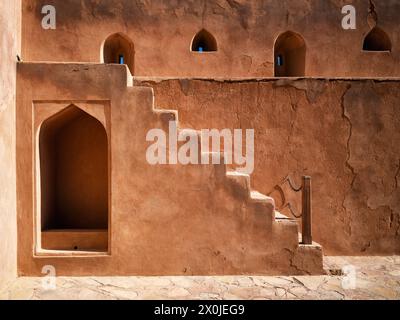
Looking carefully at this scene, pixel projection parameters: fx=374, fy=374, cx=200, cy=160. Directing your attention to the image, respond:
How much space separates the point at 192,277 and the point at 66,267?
188 centimetres

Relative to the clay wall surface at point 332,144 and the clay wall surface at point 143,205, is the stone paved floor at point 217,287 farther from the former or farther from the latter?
the clay wall surface at point 332,144

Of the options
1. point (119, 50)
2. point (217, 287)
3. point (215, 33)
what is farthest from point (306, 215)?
point (119, 50)

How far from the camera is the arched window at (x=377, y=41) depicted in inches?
321

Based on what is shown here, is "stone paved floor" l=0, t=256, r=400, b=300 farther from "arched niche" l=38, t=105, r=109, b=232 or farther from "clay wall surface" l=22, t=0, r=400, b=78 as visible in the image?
"clay wall surface" l=22, t=0, r=400, b=78

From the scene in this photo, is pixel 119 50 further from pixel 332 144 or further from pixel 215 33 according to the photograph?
pixel 332 144

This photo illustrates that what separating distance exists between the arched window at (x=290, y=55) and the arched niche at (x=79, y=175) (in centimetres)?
447

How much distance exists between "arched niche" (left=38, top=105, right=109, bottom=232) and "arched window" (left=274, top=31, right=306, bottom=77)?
14.7ft

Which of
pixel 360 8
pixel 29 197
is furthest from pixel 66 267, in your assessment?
pixel 360 8

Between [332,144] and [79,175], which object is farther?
[79,175]

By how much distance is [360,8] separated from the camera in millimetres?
8055

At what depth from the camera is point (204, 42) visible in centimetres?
833

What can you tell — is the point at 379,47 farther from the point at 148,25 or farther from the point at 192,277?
the point at 192,277

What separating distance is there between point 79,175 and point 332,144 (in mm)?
4617

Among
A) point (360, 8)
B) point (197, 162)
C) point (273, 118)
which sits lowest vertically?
point (197, 162)
